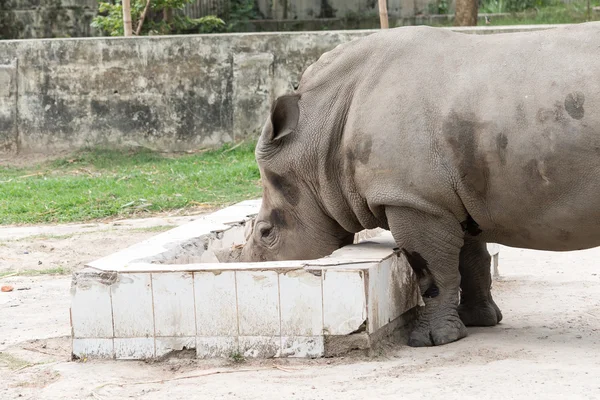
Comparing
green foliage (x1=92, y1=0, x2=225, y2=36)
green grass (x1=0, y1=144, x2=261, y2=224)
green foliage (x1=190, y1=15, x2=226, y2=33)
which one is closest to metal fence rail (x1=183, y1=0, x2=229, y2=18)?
green foliage (x1=92, y1=0, x2=225, y2=36)

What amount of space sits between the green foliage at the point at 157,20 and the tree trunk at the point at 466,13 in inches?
155

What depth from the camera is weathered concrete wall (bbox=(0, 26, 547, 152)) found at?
1278 cm

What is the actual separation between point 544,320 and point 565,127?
1.45m

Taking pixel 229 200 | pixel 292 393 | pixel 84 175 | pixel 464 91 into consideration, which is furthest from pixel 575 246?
pixel 84 175

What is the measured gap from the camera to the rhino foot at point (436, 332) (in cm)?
543

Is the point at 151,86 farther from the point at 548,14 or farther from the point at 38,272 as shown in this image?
the point at 548,14

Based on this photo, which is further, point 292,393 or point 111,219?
point 111,219

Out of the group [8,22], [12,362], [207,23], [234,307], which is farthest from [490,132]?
[8,22]

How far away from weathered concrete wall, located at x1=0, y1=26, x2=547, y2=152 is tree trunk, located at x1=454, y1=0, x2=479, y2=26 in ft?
10.6

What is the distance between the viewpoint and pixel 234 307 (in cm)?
515

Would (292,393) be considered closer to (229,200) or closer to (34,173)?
(229,200)

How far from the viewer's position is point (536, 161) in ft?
16.4

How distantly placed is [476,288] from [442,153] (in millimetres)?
1110

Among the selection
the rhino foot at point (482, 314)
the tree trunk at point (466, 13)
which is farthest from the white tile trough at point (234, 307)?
the tree trunk at point (466, 13)
